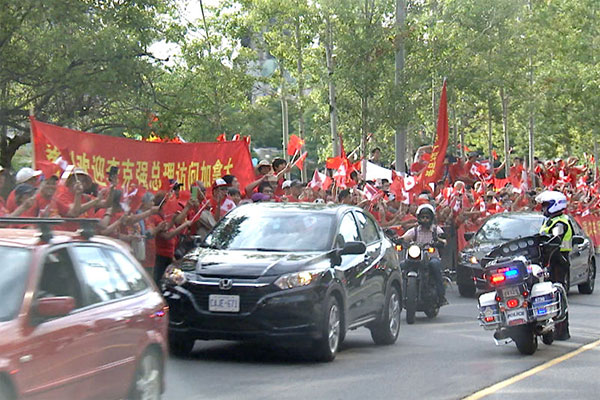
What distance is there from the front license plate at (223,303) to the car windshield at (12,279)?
4683 millimetres

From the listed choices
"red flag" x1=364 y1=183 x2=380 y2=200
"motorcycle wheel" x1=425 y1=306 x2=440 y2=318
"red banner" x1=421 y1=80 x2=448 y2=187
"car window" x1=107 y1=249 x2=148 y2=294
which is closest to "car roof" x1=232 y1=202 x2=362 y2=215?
"motorcycle wheel" x1=425 y1=306 x2=440 y2=318

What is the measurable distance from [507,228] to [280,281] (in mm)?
10076

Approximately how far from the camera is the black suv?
12.1m

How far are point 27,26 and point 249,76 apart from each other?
17072mm

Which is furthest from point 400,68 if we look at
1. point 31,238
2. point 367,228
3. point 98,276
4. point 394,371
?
point 31,238

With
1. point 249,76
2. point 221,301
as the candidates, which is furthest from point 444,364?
point 249,76

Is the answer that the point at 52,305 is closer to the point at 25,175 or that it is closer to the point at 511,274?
the point at 25,175

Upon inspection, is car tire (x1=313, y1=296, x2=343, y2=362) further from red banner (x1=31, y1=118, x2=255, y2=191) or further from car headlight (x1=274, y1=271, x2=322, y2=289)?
red banner (x1=31, y1=118, x2=255, y2=191)

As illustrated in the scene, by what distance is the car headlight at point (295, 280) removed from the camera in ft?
40.0

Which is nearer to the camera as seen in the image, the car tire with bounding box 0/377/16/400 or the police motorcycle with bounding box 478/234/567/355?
the car tire with bounding box 0/377/16/400

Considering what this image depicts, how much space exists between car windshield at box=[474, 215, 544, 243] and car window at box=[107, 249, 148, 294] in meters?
13.1

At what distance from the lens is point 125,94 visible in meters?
21.3

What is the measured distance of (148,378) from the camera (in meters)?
8.77

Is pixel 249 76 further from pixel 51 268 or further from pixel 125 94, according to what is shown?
pixel 51 268
